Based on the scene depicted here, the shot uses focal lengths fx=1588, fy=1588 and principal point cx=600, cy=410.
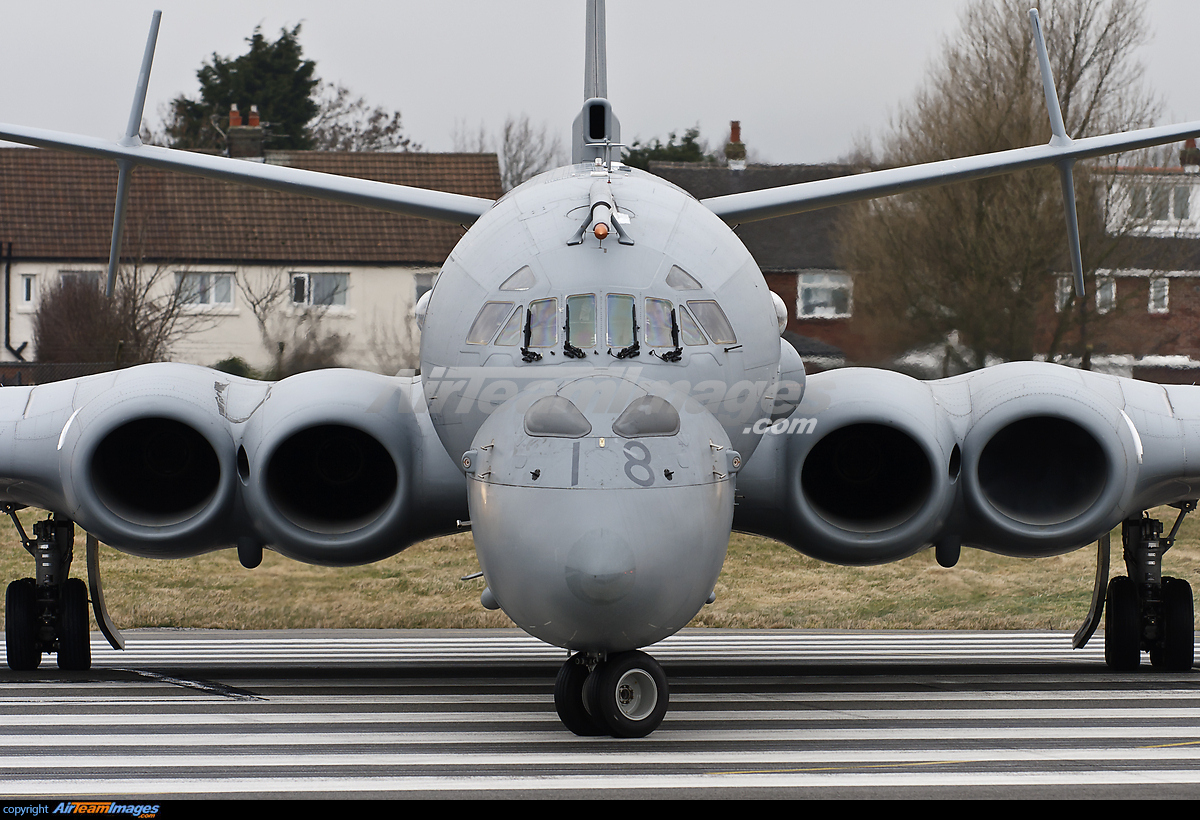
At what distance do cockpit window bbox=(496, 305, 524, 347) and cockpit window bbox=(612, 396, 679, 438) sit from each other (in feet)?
3.05

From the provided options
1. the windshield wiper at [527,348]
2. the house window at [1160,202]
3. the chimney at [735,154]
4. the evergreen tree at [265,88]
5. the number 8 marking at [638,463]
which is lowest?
the number 8 marking at [638,463]

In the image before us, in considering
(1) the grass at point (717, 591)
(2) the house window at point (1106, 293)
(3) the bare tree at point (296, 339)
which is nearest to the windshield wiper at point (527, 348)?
(3) the bare tree at point (296, 339)

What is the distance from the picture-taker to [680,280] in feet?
27.2

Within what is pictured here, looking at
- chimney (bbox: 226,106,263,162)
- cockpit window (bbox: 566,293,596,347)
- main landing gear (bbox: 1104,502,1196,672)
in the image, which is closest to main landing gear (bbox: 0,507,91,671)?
cockpit window (bbox: 566,293,596,347)

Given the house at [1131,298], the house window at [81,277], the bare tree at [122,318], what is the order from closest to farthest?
the house at [1131,298]
the bare tree at [122,318]
the house window at [81,277]

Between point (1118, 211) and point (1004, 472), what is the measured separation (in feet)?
58.3

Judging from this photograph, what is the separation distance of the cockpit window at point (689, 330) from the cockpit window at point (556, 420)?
2.96ft

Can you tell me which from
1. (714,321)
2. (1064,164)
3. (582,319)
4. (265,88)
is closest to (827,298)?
(1064,164)

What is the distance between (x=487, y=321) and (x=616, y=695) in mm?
2070

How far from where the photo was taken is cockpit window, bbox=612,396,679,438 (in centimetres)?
740

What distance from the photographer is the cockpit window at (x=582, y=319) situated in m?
7.98

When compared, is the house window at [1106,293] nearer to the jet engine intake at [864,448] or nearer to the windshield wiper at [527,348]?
the jet engine intake at [864,448]

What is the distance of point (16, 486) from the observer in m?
10.7
